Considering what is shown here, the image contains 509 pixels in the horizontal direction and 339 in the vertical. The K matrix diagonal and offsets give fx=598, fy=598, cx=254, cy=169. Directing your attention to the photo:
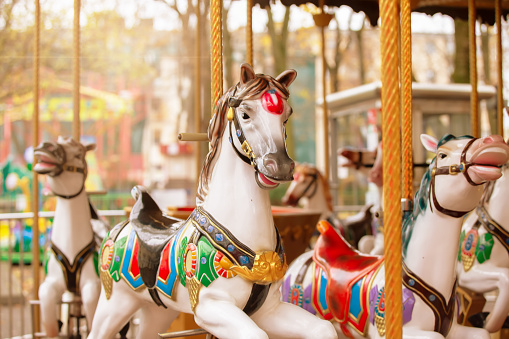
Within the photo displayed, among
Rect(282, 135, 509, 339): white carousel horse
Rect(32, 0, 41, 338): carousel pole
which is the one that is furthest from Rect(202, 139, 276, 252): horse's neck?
Rect(32, 0, 41, 338): carousel pole

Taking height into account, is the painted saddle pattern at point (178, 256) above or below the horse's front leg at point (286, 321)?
above

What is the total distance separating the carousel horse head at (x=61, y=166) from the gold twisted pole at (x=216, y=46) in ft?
4.67

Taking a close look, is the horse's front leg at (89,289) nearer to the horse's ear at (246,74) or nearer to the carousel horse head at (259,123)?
the carousel horse head at (259,123)

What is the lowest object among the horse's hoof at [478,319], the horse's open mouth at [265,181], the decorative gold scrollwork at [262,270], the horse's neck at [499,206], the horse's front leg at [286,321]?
the horse's hoof at [478,319]

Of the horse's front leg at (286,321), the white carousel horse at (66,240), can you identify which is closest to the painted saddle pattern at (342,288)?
the horse's front leg at (286,321)

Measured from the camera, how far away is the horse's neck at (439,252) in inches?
89.2

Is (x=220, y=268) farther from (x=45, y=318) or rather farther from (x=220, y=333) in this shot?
(x=45, y=318)

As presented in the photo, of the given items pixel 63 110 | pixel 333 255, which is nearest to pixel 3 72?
pixel 63 110

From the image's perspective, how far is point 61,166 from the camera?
131 inches

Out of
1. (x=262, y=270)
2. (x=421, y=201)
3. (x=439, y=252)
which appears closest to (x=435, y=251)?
(x=439, y=252)

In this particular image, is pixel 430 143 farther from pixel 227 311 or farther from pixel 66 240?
pixel 66 240

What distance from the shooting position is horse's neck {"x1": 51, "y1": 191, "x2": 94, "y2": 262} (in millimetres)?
3277

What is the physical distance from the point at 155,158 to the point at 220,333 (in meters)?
12.8

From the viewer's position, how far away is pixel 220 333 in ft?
6.17
